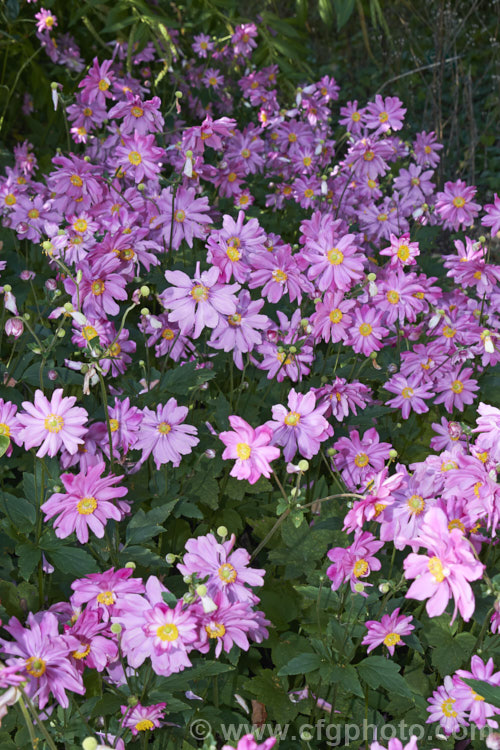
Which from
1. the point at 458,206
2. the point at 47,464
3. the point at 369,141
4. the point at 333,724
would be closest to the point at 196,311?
the point at 47,464

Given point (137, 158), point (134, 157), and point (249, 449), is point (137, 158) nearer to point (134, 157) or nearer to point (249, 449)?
point (134, 157)

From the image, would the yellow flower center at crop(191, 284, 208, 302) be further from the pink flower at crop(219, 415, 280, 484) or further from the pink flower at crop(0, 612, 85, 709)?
the pink flower at crop(0, 612, 85, 709)

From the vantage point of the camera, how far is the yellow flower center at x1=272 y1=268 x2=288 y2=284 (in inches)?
76.9

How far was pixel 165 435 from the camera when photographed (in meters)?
1.83

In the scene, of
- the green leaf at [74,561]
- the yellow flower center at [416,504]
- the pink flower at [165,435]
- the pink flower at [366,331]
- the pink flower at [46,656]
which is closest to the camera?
the pink flower at [46,656]

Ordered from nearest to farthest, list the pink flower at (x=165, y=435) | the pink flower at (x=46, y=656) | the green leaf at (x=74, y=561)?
the pink flower at (x=46, y=656), the green leaf at (x=74, y=561), the pink flower at (x=165, y=435)

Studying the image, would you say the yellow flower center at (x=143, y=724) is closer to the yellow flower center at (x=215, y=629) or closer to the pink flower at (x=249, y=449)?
the yellow flower center at (x=215, y=629)

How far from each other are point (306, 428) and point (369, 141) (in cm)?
149

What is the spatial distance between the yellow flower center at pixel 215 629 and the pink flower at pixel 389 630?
1.42ft

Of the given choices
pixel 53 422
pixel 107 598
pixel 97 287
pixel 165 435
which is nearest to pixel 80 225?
pixel 97 287

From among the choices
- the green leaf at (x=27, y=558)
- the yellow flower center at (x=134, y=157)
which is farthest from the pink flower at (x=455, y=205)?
the green leaf at (x=27, y=558)

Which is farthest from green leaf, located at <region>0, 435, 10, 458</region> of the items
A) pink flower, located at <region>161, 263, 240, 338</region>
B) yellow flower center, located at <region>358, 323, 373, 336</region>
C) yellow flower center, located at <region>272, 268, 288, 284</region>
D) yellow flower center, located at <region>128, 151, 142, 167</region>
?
yellow flower center, located at <region>128, 151, 142, 167</region>

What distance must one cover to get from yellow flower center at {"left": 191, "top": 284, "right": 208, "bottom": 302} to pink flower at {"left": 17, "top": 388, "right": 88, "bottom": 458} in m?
0.45

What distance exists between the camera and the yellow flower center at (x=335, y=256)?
1.86 m
